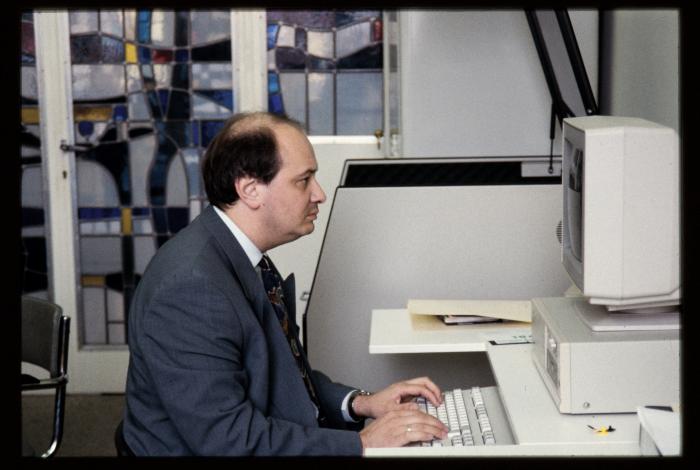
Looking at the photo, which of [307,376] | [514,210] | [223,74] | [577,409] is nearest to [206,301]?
[307,376]

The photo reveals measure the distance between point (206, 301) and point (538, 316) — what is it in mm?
595

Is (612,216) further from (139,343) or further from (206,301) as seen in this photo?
(139,343)

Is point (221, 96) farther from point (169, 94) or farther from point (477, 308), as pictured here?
point (477, 308)

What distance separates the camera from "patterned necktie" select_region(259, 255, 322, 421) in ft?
5.61

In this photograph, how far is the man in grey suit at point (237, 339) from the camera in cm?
140

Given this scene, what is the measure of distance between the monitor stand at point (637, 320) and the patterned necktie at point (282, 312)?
0.52 meters

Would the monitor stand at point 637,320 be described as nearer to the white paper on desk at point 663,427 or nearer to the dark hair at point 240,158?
the white paper on desk at point 663,427

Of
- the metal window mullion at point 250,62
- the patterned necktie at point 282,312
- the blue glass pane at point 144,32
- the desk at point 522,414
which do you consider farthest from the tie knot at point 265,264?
the blue glass pane at point 144,32

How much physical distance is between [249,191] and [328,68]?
2.44 m

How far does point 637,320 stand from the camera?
4.74 ft

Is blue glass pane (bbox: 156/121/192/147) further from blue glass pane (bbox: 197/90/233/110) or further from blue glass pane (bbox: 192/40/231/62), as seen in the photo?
blue glass pane (bbox: 192/40/231/62)

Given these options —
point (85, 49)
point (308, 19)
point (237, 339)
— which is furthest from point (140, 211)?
point (237, 339)

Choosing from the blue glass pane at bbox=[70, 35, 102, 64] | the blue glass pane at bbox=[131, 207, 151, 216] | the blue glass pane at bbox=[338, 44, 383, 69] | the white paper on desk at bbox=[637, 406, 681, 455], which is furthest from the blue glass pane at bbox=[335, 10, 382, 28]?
the white paper on desk at bbox=[637, 406, 681, 455]

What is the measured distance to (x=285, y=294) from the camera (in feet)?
5.96
